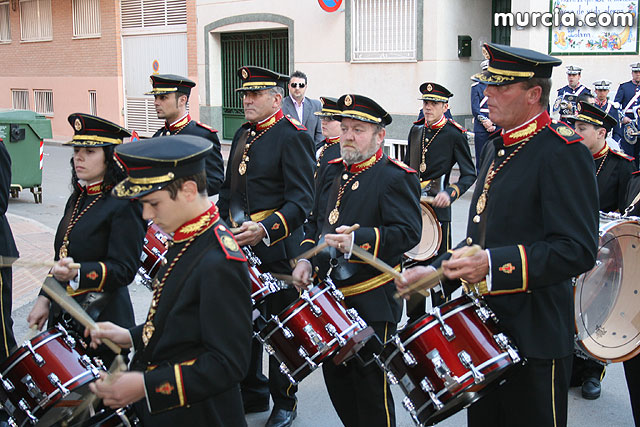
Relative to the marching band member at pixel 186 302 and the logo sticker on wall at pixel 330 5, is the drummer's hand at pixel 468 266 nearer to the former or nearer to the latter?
the marching band member at pixel 186 302

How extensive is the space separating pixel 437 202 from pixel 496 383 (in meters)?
3.37

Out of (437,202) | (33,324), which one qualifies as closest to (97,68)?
(437,202)

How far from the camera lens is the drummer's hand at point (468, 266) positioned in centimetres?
294

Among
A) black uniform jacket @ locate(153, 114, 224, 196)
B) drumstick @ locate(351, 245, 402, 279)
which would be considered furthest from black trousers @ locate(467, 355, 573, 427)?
black uniform jacket @ locate(153, 114, 224, 196)

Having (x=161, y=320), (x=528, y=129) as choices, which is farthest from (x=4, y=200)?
(x=528, y=129)

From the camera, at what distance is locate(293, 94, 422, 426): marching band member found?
402 cm

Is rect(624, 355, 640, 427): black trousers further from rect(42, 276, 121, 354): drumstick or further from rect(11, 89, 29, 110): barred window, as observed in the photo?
rect(11, 89, 29, 110): barred window

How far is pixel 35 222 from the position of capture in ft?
35.0

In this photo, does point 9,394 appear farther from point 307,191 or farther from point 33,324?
point 307,191

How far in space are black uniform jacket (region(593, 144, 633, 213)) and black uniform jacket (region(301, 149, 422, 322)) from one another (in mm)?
2012

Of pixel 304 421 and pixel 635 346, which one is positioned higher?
pixel 635 346

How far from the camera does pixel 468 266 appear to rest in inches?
115

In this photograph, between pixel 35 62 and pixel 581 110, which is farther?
pixel 35 62

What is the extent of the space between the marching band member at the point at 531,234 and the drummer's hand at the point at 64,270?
1561mm
